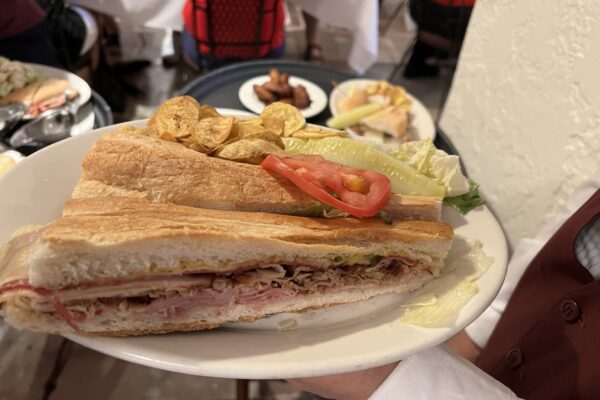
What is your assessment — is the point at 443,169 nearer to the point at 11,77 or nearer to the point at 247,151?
the point at 247,151

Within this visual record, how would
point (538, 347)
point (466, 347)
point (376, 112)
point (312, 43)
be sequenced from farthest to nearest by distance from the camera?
point (312, 43) < point (376, 112) < point (466, 347) < point (538, 347)

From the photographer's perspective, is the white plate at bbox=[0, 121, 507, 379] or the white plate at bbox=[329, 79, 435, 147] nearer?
the white plate at bbox=[0, 121, 507, 379]

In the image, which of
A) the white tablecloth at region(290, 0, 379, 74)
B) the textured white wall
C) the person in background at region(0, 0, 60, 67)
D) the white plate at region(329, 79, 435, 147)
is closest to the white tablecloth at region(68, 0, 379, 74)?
the white tablecloth at region(290, 0, 379, 74)

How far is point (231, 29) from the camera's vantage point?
2979 millimetres

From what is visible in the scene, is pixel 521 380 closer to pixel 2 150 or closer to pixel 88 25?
pixel 2 150

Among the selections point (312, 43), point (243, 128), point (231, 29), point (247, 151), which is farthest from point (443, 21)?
point (247, 151)

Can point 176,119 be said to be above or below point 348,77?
above

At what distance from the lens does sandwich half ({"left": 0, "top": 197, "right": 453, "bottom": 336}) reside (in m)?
0.93

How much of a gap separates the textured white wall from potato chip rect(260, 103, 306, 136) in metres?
0.83

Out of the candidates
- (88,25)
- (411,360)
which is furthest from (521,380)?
(88,25)

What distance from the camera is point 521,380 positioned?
126 centimetres

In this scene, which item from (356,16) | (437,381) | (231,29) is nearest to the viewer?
(437,381)

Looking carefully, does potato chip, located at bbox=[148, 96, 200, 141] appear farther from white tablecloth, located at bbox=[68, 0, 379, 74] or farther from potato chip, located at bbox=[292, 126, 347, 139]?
white tablecloth, located at bbox=[68, 0, 379, 74]

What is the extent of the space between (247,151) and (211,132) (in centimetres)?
12
